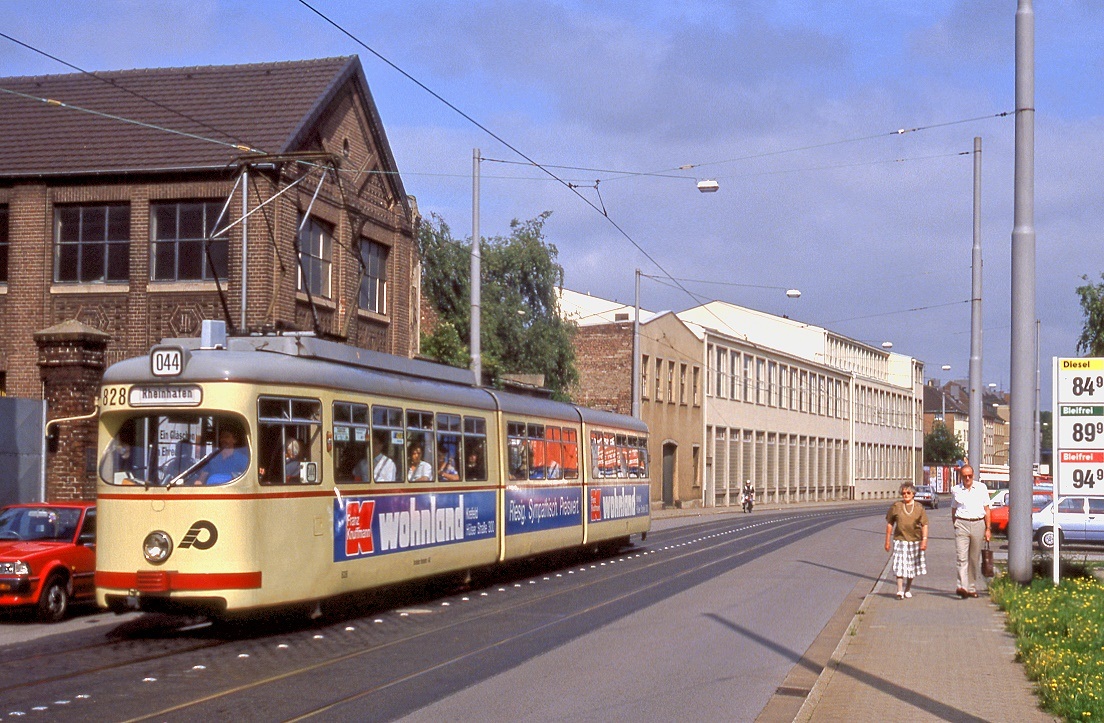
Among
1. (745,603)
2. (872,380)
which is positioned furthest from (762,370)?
(745,603)

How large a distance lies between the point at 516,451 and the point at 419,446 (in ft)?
13.3

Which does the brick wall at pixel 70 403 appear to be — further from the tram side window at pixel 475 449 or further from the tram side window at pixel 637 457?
the tram side window at pixel 637 457

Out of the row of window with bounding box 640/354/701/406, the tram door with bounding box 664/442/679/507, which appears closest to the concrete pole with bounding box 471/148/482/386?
the row of window with bounding box 640/354/701/406

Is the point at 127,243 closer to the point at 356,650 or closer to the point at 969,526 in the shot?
the point at 356,650

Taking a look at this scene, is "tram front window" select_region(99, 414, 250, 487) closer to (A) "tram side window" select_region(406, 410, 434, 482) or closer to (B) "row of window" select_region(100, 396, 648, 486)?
(B) "row of window" select_region(100, 396, 648, 486)

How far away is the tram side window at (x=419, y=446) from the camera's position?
16.8 m

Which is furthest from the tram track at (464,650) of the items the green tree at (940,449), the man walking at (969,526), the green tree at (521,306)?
the green tree at (940,449)

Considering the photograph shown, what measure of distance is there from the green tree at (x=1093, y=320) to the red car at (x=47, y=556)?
113 feet

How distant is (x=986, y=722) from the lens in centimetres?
873

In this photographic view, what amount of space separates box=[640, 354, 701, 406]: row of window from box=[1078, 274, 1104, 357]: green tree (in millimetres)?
22507

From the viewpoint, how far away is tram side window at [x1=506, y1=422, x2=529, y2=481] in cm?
2059

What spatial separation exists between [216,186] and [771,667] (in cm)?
1928

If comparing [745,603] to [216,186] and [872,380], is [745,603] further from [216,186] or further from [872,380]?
[872,380]

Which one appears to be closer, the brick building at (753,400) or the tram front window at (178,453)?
the tram front window at (178,453)
